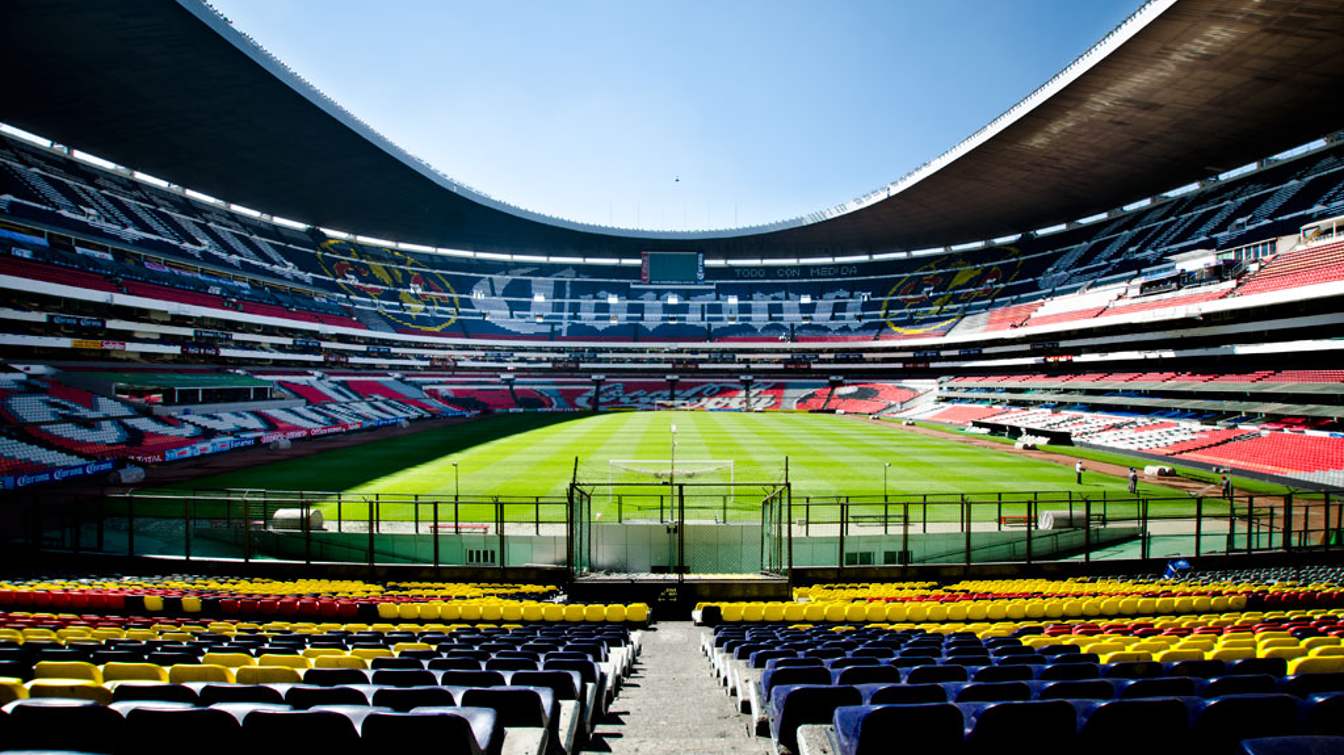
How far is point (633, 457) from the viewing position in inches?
1299

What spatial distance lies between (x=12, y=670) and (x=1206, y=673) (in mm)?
8984

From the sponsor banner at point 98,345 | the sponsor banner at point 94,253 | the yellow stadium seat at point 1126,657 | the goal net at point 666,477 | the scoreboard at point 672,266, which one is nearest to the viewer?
the yellow stadium seat at point 1126,657

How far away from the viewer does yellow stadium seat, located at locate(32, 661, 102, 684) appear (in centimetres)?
414

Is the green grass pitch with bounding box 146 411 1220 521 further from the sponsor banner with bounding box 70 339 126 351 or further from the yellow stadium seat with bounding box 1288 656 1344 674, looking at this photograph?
the sponsor banner with bounding box 70 339 126 351

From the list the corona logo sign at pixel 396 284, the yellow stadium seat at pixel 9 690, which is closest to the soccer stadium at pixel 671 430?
the yellow stadium seat at pixel 9 690

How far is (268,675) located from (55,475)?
32.0 m

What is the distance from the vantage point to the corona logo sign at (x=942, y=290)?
6981 cm

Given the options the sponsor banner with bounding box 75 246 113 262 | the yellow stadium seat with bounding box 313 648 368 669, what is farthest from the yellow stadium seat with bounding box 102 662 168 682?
the sponsor banner with bounding box 75 246 113 262

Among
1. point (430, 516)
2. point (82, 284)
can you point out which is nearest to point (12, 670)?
point (430, 516)

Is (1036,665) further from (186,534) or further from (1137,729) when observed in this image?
(186,534)

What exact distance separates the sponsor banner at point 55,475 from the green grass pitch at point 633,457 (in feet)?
16.6

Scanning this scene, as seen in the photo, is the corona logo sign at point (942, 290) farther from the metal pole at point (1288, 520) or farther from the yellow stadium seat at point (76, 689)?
the yellow stadium seat at point (76, 689)

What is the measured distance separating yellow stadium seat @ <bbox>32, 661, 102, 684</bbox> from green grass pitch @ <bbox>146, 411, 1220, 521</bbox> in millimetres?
12917

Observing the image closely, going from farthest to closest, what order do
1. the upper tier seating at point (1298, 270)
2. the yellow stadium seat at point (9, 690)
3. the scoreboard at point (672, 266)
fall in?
the scoreboard at point (672, 266) → the upper tier seating at point (1298, 270) → the yellow stadium seat at point (9, 690)
